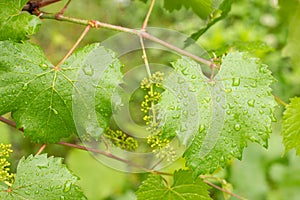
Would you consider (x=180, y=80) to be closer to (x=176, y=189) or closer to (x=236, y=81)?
(x=236, y=81)

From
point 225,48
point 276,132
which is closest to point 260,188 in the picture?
point 276,132

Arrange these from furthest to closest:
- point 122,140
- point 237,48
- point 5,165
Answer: point 237,48, point 122,140, point 5,165

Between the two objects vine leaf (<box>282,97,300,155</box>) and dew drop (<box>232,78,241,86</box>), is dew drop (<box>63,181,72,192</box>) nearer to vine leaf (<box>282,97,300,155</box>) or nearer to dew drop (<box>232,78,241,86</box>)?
dew drop (<box>232,78,241,86</box>)

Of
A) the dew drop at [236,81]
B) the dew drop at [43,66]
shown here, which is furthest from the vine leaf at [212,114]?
the dew drop at [43,66]

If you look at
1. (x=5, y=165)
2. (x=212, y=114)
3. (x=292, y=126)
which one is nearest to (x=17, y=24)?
(x=5, y=165)

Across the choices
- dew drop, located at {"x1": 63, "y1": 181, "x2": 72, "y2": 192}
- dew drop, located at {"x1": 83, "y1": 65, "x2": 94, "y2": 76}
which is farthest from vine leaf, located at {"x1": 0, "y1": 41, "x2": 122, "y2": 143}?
dew drop, located at {"x1": 63, "y1": 181, "x2": 72, "y2": 192}

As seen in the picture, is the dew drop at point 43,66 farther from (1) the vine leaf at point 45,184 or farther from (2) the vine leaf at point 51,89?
(1) the vine leaf at point 45,184
